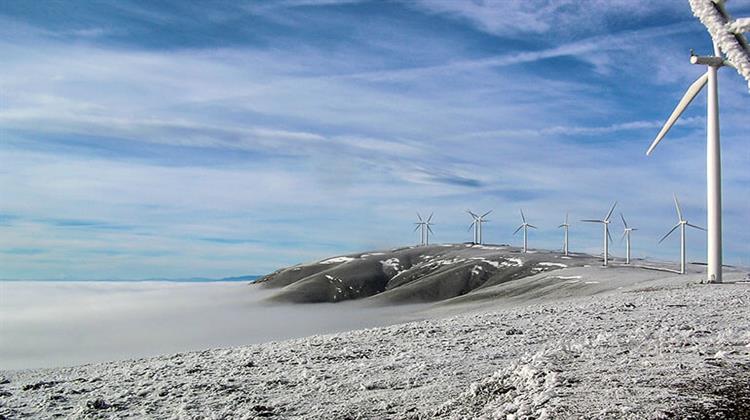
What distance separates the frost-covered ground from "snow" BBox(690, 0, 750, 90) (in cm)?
571

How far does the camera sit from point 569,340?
20.2m

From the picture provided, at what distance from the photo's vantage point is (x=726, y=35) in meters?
7.27

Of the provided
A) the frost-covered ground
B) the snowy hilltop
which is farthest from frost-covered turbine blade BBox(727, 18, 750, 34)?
the snowy hilltop

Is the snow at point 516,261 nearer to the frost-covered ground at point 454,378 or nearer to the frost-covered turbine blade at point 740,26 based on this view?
the frost-covered ground at point 454,378

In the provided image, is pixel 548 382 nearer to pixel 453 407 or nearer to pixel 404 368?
pixel 453 407

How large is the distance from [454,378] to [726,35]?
34.2ft

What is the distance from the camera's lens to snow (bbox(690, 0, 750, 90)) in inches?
284

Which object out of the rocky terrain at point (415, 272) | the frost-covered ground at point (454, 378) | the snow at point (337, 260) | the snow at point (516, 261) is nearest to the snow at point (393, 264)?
the rocky terrain at point (415, 272)

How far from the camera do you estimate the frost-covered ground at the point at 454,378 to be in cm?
1157

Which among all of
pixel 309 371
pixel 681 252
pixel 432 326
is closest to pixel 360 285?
pixel 681 252

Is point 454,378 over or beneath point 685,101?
beneath

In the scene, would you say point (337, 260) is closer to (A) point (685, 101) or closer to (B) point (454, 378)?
(A) point (685, 101)

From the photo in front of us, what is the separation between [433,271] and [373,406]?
12854cm

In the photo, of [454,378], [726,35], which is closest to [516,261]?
[454,378]
